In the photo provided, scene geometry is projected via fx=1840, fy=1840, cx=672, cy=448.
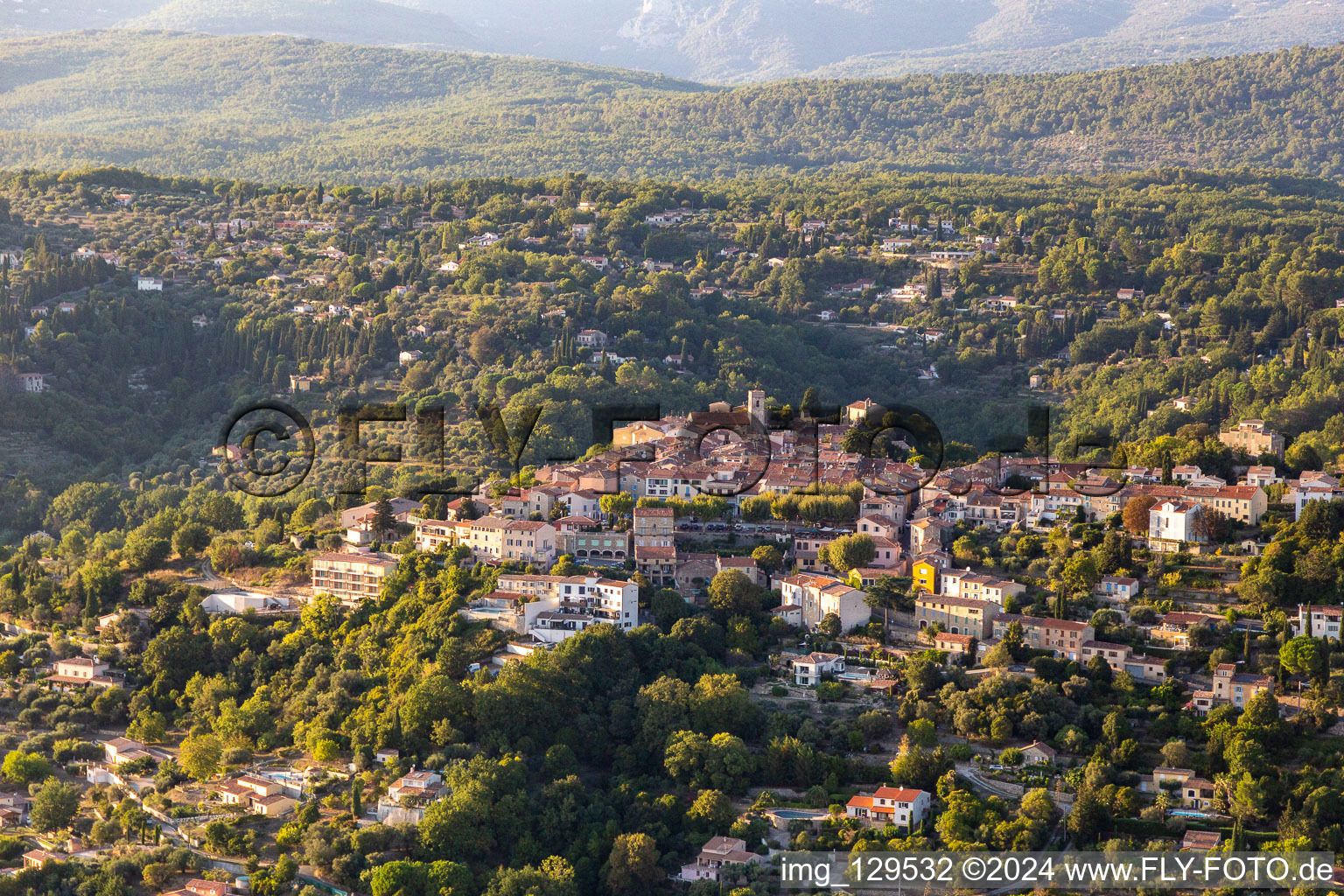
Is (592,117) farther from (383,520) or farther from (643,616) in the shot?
(643,616)

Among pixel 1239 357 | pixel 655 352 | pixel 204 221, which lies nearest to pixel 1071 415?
pixel 1239 357

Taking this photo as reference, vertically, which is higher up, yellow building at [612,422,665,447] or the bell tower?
the bell tower

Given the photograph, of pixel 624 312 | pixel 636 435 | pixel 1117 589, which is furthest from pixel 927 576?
pixel 624 312

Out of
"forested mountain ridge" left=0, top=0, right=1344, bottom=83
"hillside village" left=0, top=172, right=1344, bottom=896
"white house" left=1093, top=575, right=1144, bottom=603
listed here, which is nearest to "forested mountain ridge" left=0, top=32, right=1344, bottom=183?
"forested mountain ridge" left=0, top=0, right=1344, bottom=83

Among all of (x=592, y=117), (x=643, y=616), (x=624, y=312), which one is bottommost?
(x=643, y=616)

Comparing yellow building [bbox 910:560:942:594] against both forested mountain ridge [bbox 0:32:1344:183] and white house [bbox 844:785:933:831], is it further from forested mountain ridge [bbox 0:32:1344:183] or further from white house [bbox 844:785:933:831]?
forested mountain ridge [bbox 0:32:1344:183]

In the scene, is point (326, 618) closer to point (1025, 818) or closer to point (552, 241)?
point (1025, 818)

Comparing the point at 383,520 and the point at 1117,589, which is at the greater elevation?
the point at 383,520
